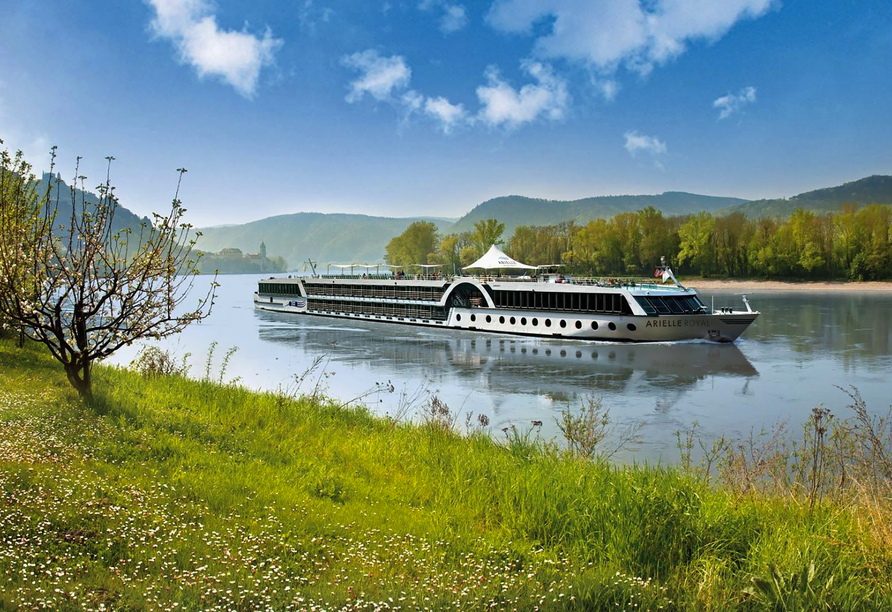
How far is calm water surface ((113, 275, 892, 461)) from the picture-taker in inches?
749

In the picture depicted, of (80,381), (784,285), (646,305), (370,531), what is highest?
(784,285)

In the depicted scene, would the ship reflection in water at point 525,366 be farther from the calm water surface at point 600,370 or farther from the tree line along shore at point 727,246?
the tree line along shore at point 727,246

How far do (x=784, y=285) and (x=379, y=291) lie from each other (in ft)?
212

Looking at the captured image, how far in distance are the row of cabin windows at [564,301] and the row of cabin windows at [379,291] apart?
6.90 metres

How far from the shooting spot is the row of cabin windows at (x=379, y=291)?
1934 inches

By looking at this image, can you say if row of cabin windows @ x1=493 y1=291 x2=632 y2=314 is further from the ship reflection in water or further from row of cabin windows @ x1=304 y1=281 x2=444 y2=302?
row of cabin windows @ x1=304 y1=281 x2=444 y2=302

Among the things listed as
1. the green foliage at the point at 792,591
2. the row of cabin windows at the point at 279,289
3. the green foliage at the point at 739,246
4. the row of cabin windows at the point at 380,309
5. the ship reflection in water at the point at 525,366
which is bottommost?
the ship reflection in water at the point at 525,366

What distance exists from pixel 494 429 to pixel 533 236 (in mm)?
115408

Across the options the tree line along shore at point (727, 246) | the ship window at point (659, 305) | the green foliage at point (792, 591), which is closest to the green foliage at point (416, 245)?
the tree line along shore at point (727, 246)

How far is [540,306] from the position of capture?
40219 mm

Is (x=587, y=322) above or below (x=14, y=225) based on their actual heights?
below

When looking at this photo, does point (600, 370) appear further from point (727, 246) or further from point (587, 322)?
point (727, 246)

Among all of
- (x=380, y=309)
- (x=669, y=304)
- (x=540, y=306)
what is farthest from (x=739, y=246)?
(x=669, y=304)

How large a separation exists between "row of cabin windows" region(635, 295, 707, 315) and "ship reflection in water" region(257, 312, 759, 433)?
2097 mm
